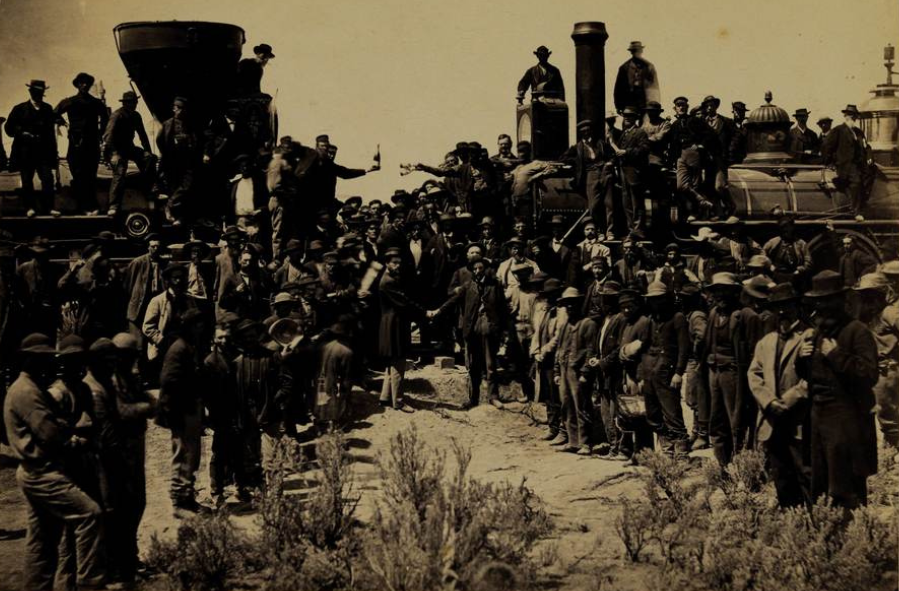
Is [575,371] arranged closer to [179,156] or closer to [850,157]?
[179,156]

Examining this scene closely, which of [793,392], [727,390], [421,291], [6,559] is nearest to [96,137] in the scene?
[421,291]

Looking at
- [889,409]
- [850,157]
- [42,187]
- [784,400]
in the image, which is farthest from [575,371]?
[850,157]

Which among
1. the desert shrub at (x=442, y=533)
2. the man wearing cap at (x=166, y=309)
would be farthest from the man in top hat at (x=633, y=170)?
the desert shrub at (x=442, y=533)

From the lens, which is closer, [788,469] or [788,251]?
[788,469]

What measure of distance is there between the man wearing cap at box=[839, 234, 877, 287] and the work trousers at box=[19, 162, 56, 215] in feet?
36.2

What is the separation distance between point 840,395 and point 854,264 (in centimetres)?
839

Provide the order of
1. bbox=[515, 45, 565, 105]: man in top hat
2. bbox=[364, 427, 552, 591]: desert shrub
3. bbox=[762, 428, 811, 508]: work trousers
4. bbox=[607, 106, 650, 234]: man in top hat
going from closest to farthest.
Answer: bbox=[364, 427, 552, 591]: desert shrub
bbox=[762, 428, 811, 508]: work trousers
bbox=[607, 106, 650, 234]: man in top hat
bbox=[515, 45, 565, 105]: man in top hat

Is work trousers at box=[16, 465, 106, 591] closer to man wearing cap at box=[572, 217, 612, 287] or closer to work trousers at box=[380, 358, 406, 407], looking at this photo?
work trousers at box=[380, 358, 406, 407]

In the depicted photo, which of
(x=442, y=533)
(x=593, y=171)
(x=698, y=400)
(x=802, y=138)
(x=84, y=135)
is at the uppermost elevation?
(x=802, y=138)

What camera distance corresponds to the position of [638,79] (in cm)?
2055

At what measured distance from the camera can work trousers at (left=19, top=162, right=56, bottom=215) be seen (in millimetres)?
17766

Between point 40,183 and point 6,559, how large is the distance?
8816mm

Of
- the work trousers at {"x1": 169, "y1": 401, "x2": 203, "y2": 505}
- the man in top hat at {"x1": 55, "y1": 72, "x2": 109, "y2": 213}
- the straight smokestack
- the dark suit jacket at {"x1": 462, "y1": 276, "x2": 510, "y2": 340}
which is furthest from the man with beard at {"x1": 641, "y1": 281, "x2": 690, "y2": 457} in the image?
the man in top hat at {"x1": 55, "y1": 72, "x2": 109, "y2": 213}

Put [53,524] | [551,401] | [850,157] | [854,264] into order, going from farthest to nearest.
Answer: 1. [850,157]
2. [854,264]
3. [551,401]
4. [53,524]
